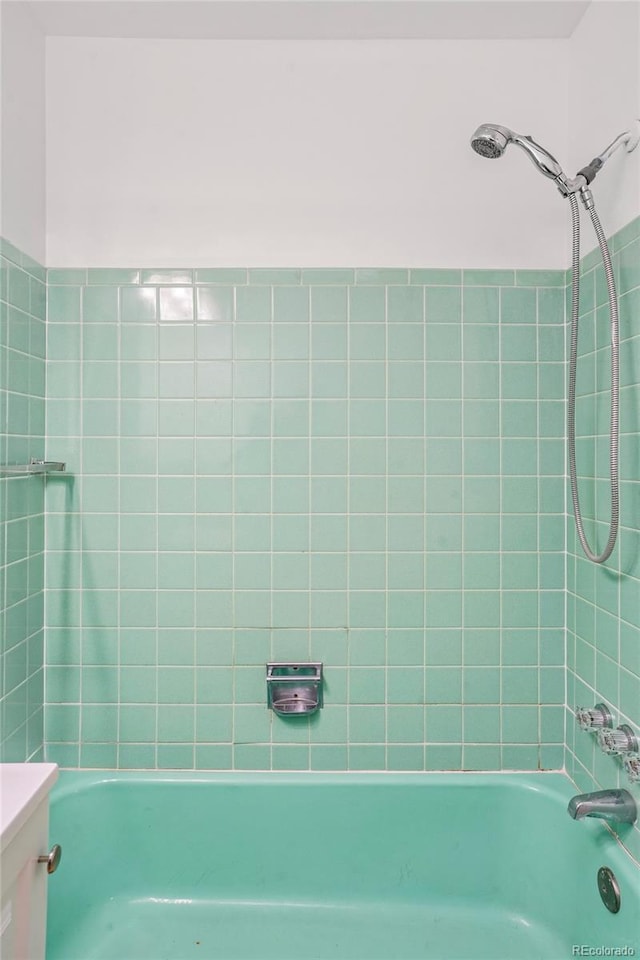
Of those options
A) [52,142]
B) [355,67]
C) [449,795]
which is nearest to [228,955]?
[449,795]

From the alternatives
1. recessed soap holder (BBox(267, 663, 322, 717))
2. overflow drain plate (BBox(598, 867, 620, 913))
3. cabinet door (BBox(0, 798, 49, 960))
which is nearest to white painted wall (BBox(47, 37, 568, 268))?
recessed soap holder (BBox(267, 663, 322, 717))

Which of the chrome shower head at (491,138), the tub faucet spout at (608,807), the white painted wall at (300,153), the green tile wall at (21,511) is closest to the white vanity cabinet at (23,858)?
the green tile wall at (21,511)

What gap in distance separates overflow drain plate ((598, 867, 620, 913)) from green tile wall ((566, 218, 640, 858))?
0.08 meters

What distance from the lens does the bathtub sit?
1.48 metres

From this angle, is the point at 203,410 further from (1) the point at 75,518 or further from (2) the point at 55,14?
(2) the point at 55,14

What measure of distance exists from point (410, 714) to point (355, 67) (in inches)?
68.9

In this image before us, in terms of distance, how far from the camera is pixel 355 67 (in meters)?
1.56

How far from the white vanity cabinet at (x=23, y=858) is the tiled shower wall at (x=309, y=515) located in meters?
0.61

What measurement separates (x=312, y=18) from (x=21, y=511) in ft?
4.79

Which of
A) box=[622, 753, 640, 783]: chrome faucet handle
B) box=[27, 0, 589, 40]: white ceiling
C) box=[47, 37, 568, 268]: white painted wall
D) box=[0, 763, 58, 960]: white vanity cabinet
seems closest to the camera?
box=[0, 763, 58, 960]: white vanity cabinet

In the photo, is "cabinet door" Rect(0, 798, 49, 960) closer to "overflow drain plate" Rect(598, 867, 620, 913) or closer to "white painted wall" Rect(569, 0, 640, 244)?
"overflow drain plate" Rect(598, 867, 620, 913)

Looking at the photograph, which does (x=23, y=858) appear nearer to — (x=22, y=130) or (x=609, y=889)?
(x=609, y=889)

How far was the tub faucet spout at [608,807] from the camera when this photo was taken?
1213mm

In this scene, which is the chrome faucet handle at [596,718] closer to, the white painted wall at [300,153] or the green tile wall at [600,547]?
the green tile wall at [600,547]
